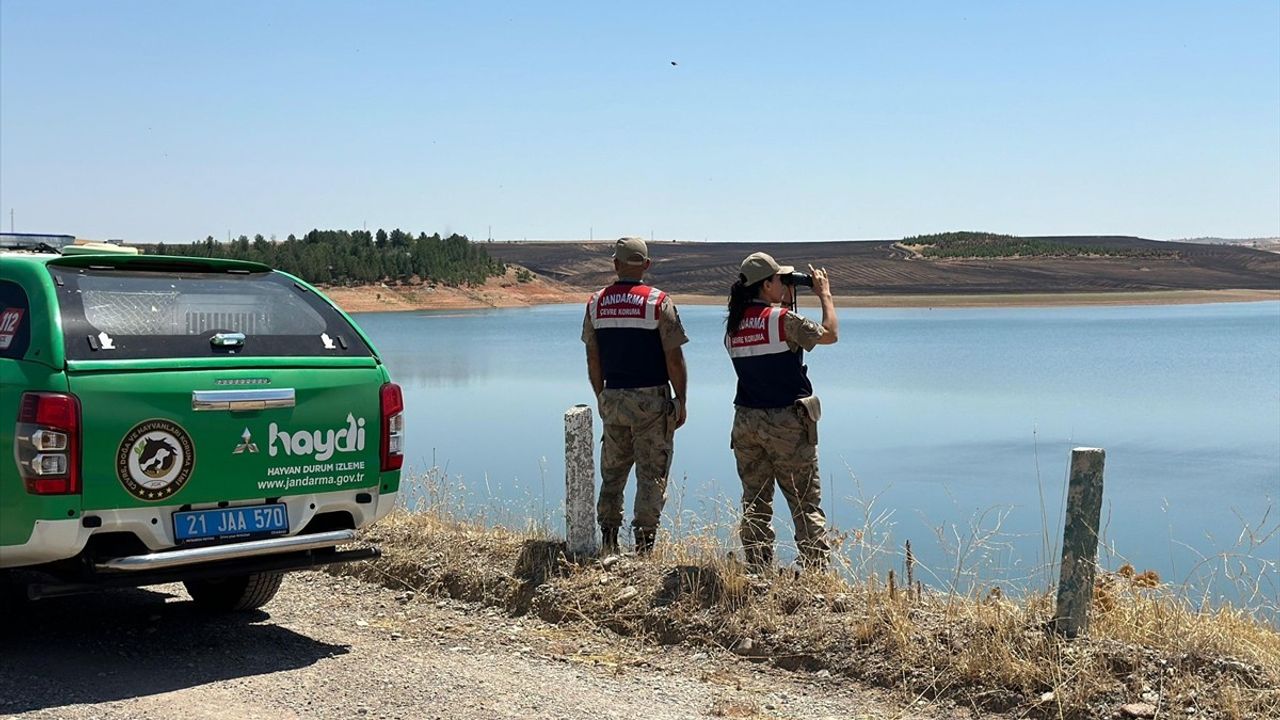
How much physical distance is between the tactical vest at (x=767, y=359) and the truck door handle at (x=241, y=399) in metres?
2.31

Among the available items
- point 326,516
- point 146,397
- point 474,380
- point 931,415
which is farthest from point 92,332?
point 474,380

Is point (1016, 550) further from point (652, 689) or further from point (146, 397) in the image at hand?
point (146, 397)

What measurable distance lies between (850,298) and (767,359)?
245 feet

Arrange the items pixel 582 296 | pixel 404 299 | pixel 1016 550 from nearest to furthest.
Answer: pixel 1016 550, pixel 404 299, pixel 582 296

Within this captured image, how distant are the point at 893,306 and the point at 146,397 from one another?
71140mm

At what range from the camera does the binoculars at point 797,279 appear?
7.17 meters

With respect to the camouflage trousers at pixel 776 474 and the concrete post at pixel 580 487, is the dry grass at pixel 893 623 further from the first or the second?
the camouflage trousers at pixel 776 474

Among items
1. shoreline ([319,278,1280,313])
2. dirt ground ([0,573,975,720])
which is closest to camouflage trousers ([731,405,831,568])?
dirt ground ([0,573,975,720])

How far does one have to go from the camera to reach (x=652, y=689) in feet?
18.7

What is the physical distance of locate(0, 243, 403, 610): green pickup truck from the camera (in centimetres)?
523

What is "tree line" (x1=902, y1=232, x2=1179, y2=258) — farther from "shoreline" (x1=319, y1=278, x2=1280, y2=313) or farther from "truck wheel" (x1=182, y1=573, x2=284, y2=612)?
"truck wheel" (x1=182, y1=573, x2=284, y2=612)

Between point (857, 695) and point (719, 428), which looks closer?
point (857, 695)

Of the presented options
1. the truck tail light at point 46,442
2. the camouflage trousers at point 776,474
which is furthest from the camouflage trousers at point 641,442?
the truck tail light at point 46,442

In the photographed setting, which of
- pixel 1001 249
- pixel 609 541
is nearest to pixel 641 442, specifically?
pixel 609 541
